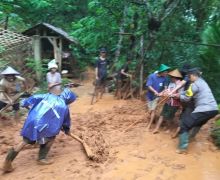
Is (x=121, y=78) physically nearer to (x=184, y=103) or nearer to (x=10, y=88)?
(x=10, y=88)

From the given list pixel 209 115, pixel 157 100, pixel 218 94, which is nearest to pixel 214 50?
pixel 218 94

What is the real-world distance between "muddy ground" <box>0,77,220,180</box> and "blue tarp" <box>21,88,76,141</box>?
2.00ft

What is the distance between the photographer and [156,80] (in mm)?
8781

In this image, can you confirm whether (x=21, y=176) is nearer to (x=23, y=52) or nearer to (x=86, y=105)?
(x=86, y=105)

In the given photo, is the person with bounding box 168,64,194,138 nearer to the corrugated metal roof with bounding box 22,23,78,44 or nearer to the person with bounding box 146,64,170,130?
the person with bounding box 146,64,170,130

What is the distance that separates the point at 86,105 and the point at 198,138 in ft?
16.5

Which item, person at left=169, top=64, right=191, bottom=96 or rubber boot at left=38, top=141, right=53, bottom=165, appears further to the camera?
person at left=169, top=64, right=191, bottom=96

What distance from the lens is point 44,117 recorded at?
6.30m

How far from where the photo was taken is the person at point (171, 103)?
7559 millimetres

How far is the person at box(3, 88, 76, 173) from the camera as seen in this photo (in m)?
6.21

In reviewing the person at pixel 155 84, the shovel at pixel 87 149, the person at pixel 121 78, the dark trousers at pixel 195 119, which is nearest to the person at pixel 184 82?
the dark trousers at pixel 195 119

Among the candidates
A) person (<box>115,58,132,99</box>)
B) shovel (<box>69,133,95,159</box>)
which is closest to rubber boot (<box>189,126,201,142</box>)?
shovel (<box>69,133,95,159</box>)

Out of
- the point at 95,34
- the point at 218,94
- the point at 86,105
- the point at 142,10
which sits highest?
the point at 142,10

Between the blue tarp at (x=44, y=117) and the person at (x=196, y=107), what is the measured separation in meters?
2.13
